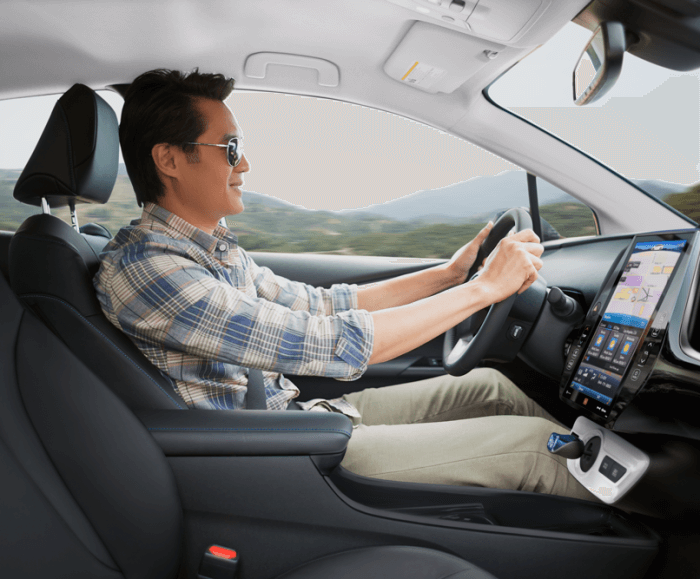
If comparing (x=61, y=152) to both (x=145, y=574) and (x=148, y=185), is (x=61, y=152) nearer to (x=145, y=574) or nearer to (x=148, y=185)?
(x=148, y=185)

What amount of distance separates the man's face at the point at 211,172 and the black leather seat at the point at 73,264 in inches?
7.5

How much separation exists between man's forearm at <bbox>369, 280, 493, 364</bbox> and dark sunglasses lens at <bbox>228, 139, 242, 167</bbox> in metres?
0.51

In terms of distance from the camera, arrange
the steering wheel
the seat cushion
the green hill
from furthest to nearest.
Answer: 1. the green hill
2. the steering wheel
3. the seat cushion

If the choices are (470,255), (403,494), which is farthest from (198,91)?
(403,494)

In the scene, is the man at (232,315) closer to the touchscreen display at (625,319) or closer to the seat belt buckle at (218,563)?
the touchscreen display at (625,319)

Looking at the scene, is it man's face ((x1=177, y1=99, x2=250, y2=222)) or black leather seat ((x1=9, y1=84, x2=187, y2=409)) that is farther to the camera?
man's face ((x1=177, y1=99, x2=250, y2=222))

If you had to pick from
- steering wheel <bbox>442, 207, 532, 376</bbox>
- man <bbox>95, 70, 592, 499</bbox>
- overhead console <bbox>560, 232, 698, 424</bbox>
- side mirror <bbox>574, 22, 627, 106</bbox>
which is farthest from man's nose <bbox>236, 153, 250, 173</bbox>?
overhead console <bbox>560, 232, 698, 424</bbox>

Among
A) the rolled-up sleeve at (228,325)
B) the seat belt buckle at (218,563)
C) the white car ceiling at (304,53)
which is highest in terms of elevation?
the white car ceiling at (304,53)

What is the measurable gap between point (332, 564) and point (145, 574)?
0.98 feet

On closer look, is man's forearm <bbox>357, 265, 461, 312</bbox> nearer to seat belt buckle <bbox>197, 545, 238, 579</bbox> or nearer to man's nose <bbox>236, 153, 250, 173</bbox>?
man's nose <bbox>236, 153, 250, 173</bbox>

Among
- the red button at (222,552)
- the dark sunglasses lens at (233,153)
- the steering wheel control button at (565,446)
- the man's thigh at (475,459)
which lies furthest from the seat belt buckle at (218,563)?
the dark sunglasses lens at (233,153)

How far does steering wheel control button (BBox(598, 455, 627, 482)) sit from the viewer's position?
3.05 ft

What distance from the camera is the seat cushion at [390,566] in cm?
80

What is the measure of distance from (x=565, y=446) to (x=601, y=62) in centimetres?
69
